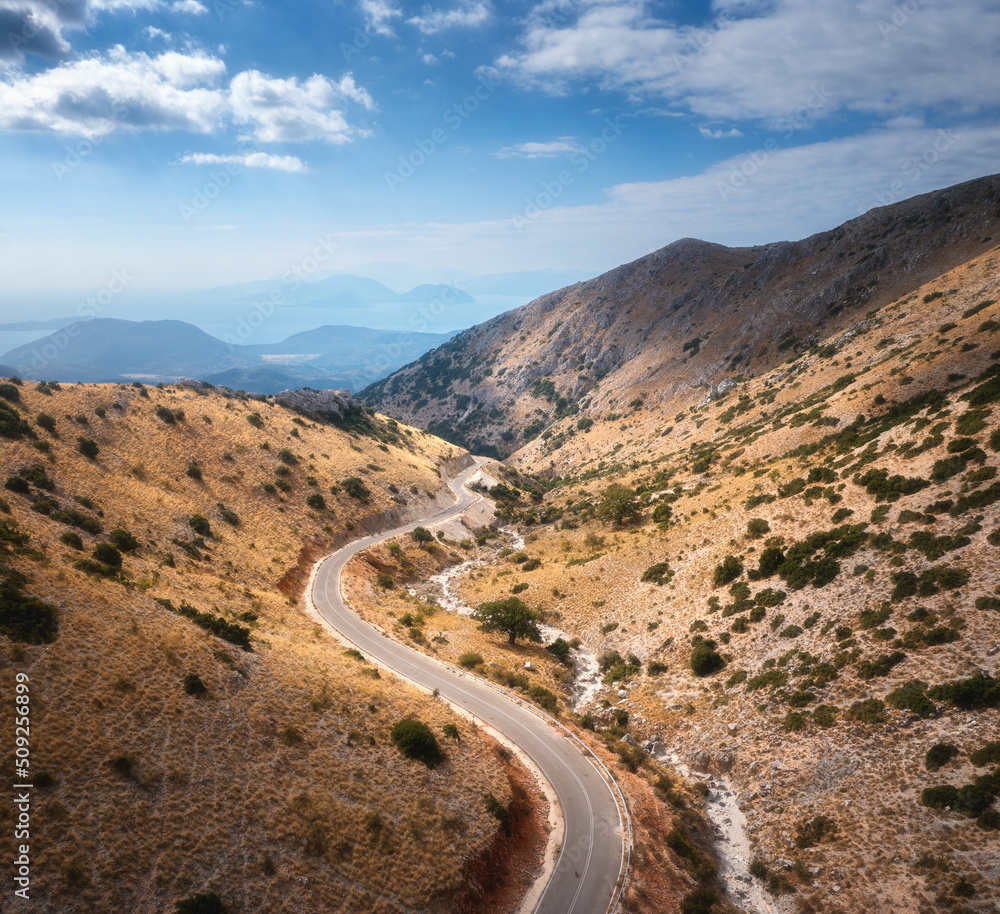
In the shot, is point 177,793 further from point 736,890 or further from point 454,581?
point 454,581

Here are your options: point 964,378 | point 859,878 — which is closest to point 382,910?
point 859,878

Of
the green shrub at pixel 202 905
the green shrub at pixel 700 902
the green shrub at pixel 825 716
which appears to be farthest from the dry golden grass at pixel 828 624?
the green shrub at pixel 202 905

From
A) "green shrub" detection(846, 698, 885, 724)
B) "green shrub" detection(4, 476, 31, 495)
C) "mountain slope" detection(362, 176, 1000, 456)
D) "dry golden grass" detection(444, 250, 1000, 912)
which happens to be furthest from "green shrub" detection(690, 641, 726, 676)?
"mountain slope" detection(362, 176, 1000, 456)

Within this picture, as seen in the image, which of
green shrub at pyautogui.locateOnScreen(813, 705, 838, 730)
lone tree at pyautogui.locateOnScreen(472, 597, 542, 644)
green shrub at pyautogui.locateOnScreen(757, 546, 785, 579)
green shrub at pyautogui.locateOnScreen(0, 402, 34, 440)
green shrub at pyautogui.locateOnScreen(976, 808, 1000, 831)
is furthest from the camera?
lone tree at pyautogui.locateOnScreen(472, 597, 542, 644)

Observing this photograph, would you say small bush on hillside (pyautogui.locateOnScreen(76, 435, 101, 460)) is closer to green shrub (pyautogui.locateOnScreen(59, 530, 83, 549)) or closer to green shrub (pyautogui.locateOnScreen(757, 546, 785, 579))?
green shrub (pyautogui.locateOnScreen(59, 530, 83, 549))

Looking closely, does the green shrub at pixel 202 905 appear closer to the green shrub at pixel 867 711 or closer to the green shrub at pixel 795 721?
the green shrub at pixel 795 721

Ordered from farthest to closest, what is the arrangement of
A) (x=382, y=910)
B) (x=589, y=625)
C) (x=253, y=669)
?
(x=589, y=625) → (x=253, y=669) → (x=382, y=910)
